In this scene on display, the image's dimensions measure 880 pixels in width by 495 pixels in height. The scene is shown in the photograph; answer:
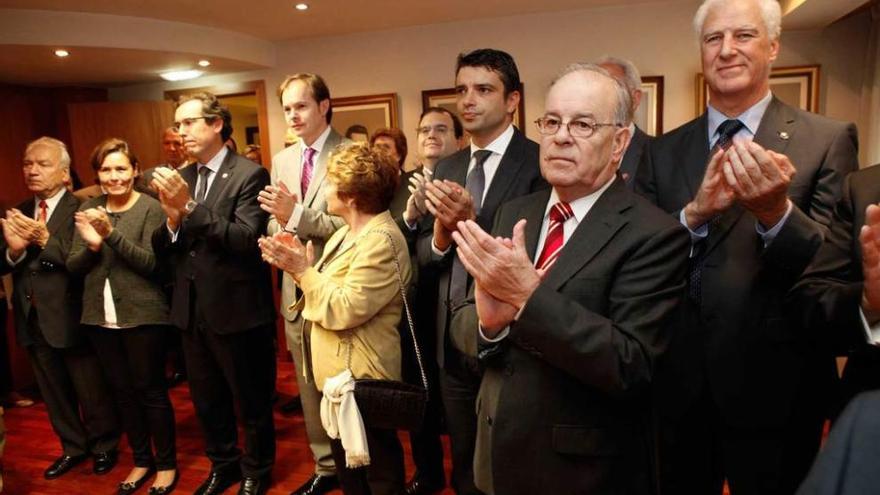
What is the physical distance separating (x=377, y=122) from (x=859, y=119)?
4.24 metres

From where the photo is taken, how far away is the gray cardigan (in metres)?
2.76

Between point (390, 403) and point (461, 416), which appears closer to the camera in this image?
point (390, 403)

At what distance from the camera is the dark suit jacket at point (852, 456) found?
676 millimetres

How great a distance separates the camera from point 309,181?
8.88 ft

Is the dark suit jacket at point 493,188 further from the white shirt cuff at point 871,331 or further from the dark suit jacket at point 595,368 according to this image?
the white shirt cuff at point 871,331

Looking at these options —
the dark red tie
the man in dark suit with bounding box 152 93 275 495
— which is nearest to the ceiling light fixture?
the dark red tie

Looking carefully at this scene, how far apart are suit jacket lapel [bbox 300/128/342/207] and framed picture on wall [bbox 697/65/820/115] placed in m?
3.48

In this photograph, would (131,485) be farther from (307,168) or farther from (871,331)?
(871,331)

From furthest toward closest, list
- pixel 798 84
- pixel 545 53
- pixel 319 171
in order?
pixel 545 53 → pixel 798 84 → pixel 319 171

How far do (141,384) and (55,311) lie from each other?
2.23 feet

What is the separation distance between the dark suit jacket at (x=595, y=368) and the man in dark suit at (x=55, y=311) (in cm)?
265

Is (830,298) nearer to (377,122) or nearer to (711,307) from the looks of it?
(711,307)

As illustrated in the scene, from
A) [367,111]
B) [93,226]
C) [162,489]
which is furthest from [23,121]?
[162,489]

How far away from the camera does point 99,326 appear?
287cm
